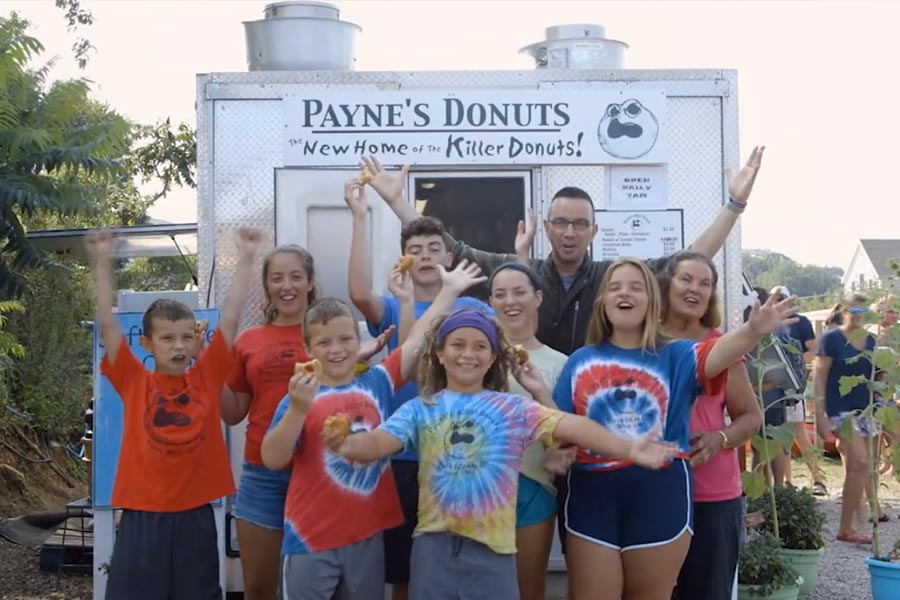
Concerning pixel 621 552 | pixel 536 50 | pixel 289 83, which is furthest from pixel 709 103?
pixel 621 552

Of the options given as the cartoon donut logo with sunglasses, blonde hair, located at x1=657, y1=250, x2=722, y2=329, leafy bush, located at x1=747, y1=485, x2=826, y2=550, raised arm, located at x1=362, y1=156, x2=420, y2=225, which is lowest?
leafy bush, located at x1=747, y1=485, x2=826, y2=550

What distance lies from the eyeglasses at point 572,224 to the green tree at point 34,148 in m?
6.08

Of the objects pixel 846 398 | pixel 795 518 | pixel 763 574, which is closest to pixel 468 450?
pixel 763 574

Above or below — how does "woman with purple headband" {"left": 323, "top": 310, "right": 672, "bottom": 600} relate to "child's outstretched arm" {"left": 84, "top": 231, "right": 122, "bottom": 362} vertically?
below

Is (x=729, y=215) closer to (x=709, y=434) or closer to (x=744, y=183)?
(x=744, y=183)

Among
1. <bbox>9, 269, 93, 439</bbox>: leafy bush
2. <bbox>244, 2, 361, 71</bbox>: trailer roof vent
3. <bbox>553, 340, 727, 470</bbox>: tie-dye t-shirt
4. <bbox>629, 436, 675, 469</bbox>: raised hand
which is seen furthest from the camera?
<bbox>9, 269, 93, 439</bbox>: leafy bush

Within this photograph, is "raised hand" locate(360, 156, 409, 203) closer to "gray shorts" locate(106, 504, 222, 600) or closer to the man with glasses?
the man with glasses

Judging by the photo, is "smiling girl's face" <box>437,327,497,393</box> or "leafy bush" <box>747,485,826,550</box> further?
"leafy bush" <box>747,485,826,550</box>

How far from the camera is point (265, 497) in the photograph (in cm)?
431

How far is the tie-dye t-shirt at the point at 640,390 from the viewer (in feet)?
12.9

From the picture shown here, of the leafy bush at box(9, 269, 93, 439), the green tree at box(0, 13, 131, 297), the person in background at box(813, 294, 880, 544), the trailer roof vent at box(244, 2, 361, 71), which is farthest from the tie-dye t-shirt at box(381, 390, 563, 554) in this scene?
the leafy bush at box(9, 269, 93, 439)

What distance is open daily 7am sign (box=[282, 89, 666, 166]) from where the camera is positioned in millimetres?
5418

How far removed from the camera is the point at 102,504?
17.6 feet

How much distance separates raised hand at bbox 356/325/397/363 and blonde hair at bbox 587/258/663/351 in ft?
2.51
